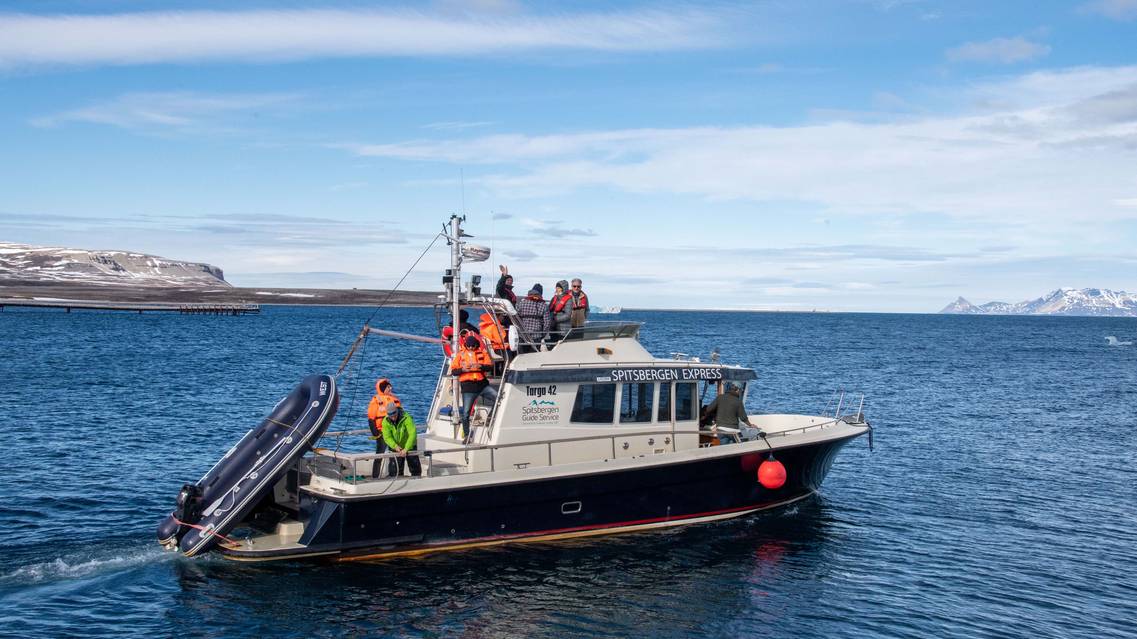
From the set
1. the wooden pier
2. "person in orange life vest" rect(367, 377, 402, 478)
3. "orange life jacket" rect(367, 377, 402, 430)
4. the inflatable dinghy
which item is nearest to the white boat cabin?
"person in orange life vest" rect(367, 377, 402, 478)

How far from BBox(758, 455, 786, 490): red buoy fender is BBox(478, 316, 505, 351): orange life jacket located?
497 centimetres

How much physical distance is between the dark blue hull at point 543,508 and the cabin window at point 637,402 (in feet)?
3.34

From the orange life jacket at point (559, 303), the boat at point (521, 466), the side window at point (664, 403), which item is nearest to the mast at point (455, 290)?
the boat at point (521, 466)

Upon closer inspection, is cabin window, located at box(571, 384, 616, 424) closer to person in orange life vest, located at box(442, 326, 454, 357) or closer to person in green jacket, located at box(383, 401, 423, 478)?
person in orange life vest, located at box(442, 326, 454, 357)

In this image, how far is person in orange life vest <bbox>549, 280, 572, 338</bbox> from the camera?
15883 mm

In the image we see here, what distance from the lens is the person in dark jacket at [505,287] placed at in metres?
16.0

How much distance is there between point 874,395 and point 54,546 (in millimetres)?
31603

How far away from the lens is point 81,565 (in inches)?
534

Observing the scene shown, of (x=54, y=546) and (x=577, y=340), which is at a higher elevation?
(x=577, y=340)

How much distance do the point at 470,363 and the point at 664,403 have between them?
3.46 m

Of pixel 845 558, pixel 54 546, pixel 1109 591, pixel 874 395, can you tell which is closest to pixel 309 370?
pixel 874 395

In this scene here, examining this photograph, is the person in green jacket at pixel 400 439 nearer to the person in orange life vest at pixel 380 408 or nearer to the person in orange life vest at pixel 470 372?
the person in orange life vest at pixel 380 408

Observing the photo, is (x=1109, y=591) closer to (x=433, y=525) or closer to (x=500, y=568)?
(x=500, y=568)

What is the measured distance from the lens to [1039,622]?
12656 millimetres
